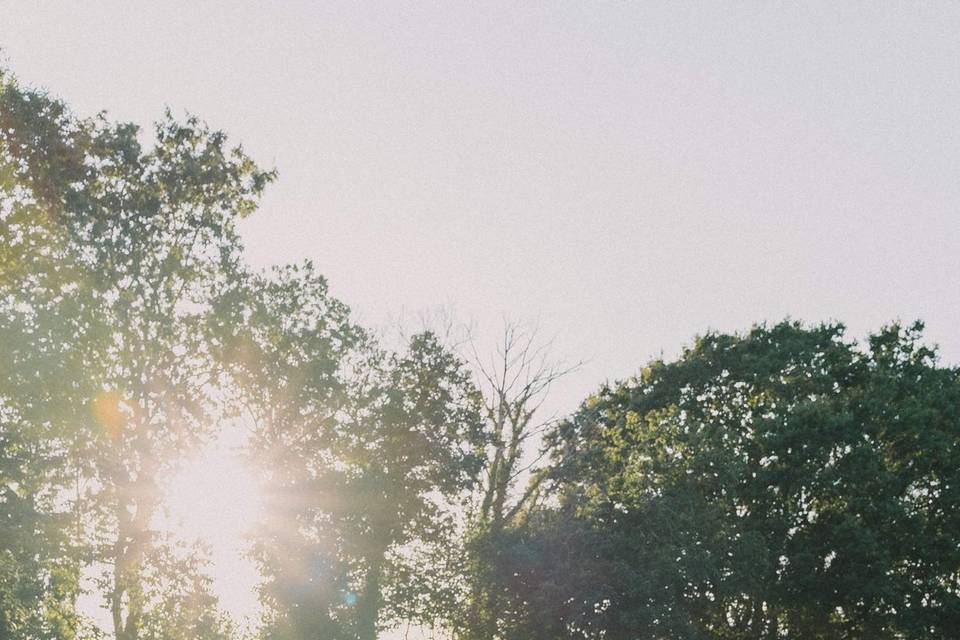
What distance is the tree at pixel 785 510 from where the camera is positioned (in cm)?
2728

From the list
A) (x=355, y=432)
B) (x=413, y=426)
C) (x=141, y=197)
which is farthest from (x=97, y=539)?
(x=413, y=426)

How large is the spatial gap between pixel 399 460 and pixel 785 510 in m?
17.0

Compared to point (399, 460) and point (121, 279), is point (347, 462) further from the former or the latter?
point (121, 279)

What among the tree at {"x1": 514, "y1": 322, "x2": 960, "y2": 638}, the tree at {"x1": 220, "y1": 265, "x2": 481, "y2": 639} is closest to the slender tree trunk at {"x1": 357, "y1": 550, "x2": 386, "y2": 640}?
the tree at {"x1": 220, "y1": 265, "x2": 481, "y2": 639}

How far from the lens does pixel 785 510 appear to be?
31.4 meters

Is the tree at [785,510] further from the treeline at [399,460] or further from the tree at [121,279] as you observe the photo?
the tree at [121,279]

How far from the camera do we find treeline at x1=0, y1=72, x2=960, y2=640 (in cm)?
2186

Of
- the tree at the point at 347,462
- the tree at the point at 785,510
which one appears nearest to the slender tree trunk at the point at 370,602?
the tree at the point at 347,462

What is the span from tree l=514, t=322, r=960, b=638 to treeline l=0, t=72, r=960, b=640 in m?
0.11

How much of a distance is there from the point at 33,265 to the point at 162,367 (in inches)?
245

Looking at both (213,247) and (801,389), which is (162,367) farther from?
(801,389)

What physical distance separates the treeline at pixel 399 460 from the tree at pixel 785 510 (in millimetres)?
105

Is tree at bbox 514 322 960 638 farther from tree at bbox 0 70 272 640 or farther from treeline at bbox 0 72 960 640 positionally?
tree at bbox 0 70 272 640

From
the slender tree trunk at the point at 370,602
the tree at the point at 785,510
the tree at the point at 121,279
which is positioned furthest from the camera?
the slender tree trunk at the point at 370,602
